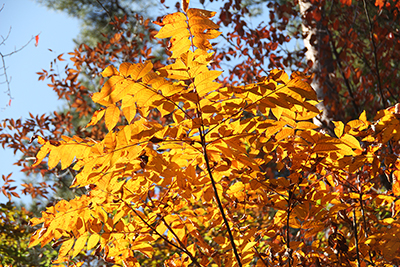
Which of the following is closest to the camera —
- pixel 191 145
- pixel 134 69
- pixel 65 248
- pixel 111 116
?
pixel 134 69

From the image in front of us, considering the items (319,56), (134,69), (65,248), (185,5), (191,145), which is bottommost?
(65,248)

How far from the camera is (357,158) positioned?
123 cm

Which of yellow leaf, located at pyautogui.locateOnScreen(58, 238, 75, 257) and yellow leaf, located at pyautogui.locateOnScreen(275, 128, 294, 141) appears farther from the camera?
yellow leaf, located at pyautogui.locateOnScreen(58, 238, 75, 257)

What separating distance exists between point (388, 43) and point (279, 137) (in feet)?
13.8

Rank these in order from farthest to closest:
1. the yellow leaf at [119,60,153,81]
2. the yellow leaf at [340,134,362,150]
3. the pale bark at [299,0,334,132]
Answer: the pale bark at [299,0,334,132] → the yellow leaf at [340,134,362,150] → the yellow leaf at [119,60,153,81]

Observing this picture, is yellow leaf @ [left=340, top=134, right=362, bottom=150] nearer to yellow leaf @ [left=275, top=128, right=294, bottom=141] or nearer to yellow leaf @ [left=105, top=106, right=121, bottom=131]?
yellow leaf @ [left=275, top=128, right=294, bottom=141]

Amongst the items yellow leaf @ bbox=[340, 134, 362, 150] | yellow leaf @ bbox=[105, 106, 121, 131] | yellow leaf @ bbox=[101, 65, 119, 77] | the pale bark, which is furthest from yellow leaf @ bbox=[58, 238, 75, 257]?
the pale bark

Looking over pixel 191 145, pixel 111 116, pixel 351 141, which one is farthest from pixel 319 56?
pixel 111 116

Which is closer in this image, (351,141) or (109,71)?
(109,71)

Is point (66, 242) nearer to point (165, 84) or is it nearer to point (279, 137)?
point (165, 84)

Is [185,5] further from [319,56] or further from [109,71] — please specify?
[319,56]

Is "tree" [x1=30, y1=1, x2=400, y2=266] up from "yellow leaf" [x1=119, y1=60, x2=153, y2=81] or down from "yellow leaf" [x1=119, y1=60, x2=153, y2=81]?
down

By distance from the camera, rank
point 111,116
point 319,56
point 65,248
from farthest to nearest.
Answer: point 319,56
point 65,248
point 111,116

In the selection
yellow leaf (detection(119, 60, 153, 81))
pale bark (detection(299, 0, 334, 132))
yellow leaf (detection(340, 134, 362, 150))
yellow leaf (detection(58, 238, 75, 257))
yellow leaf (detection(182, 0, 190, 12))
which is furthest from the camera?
pale bark (detection(299, 0, 334, 132))
